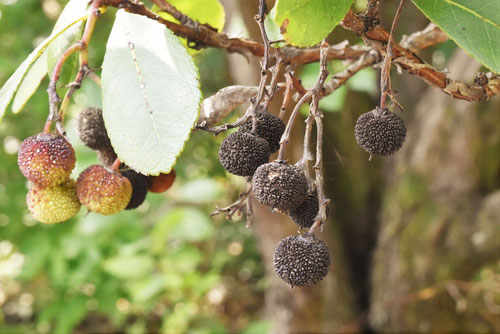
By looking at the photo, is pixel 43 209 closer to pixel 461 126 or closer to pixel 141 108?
pixel 141 108

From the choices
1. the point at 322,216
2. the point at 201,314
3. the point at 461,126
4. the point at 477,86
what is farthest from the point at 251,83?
the point at 201,314

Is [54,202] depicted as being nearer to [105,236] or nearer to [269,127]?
[269,127]

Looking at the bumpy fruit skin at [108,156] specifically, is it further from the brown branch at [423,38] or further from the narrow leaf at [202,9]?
the brown branch at [423,38]

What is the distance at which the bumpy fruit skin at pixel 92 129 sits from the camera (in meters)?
0.97

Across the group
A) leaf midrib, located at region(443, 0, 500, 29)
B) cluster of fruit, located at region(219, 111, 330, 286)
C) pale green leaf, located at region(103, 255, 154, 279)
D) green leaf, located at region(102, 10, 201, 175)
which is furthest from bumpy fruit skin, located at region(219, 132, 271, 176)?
pale green leaf, located at region(103, 255, 154, 279)

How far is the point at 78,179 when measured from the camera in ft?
3.02

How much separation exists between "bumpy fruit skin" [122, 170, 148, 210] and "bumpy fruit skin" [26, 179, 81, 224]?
0.10m

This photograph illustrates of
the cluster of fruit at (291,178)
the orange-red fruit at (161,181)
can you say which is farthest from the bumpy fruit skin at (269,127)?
the orange-red fruit at (161,181)

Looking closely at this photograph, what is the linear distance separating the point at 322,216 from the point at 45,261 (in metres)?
2.56

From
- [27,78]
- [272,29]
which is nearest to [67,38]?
[27,78]

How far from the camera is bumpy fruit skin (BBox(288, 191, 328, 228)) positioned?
84 cm

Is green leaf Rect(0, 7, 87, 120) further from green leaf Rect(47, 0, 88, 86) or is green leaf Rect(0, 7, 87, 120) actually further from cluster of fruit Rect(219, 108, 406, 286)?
cluster of fruit Rect(219, 108, 406, 286)

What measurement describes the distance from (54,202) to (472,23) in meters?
0.76

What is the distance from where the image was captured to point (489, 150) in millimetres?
2660
